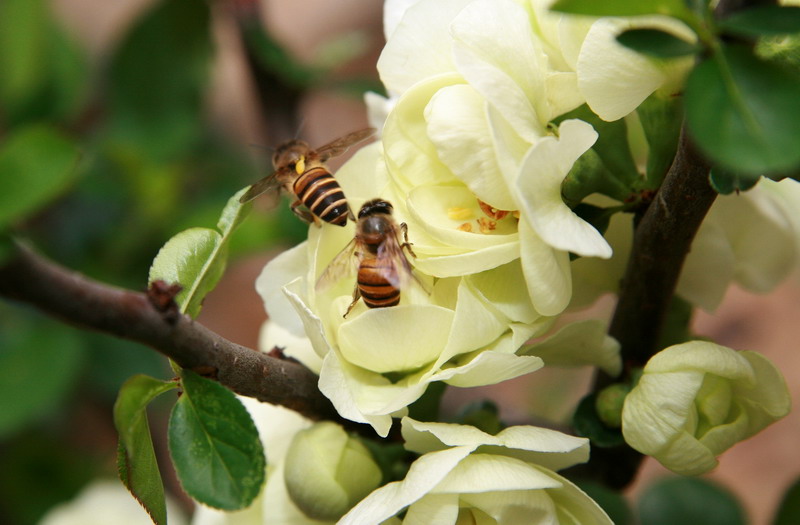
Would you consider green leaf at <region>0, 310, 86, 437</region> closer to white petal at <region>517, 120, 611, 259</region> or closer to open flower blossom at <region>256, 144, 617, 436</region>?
open flower blossom at <region>256, 144, 617, 436</region>

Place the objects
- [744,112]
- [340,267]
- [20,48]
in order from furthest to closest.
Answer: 1. [20,48]
2. [340,267]
3. [744,112]

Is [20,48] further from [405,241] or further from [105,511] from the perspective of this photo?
[405,241]

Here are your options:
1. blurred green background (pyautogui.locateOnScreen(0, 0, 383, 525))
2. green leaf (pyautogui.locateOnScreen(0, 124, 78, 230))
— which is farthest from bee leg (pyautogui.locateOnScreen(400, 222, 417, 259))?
blurred green background (pyautogui.locateOnScreen(0, 0, 383, 525))

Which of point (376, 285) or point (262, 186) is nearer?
point (376, 285)

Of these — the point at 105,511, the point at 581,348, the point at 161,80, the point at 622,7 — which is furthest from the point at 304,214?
the point at 161,80

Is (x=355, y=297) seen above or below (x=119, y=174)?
above

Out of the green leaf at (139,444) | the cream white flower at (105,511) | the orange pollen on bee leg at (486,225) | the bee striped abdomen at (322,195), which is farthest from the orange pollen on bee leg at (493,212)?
the cream white flower at (105,511)

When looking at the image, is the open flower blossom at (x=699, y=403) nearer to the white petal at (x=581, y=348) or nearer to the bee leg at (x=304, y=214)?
the white petal at (x=581, y=348)
